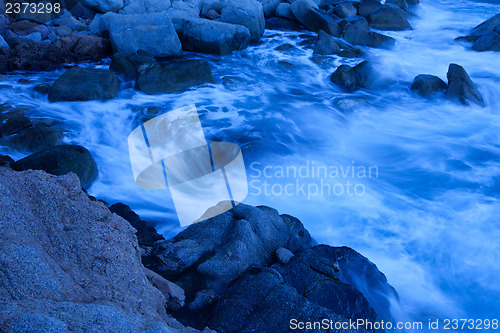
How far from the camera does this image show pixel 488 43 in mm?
11539

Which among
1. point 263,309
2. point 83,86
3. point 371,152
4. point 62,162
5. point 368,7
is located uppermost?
point 368,7

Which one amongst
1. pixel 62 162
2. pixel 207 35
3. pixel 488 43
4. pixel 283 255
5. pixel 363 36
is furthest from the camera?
pixel 363 36

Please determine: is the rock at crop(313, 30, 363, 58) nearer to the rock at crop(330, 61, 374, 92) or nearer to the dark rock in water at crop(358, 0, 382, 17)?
the rock at crop(330, 61, 374, 92)

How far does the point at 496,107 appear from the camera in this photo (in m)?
8.47

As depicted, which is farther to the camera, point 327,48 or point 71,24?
point 327,48

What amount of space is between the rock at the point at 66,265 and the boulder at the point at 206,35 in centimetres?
791

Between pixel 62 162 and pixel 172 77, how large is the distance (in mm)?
3877

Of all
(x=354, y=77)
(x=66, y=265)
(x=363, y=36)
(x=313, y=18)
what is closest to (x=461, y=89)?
(x=354, y=77)

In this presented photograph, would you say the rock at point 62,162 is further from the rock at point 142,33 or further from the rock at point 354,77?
the rock at point 354,77

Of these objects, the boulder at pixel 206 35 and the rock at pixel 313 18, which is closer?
the boulder at pixel 206 35

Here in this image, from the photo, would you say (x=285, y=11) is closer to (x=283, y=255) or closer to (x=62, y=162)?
(x=62, y=162)

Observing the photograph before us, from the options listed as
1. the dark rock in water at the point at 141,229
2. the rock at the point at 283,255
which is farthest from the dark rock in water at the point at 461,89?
the dark rock in water at the point at 141,229

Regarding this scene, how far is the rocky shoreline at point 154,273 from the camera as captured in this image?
2.04 m

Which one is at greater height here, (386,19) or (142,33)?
(386,19)
